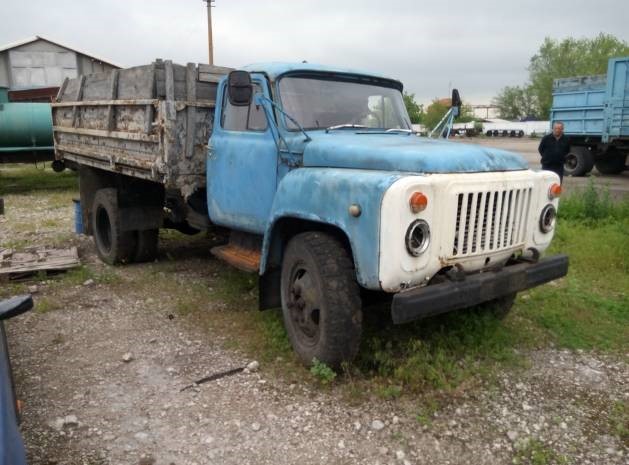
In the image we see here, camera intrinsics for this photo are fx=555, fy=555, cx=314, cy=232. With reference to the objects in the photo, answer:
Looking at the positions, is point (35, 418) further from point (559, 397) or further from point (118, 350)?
point (559, 397)

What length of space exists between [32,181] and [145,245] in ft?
35.4

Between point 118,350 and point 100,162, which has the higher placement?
point 100,162

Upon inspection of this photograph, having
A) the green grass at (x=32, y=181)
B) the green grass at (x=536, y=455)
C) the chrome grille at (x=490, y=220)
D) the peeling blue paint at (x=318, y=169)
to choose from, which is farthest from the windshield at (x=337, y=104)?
the green grass at (x=32, y=181)

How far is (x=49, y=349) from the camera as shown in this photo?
4.27 meters

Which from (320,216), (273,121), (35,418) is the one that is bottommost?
(35,418)

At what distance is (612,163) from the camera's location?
15.9m

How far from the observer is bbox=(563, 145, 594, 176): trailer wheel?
15.2 metres

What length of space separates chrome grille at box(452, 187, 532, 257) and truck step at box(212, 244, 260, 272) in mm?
1694

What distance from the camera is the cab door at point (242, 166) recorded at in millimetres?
4281

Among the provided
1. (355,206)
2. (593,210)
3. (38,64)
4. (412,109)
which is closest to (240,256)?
(355,206)

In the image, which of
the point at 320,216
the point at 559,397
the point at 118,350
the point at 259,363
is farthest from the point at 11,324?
the point at 559,397

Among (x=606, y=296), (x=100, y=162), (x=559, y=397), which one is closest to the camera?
(x=559, y=397)

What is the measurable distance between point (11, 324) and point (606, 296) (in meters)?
5.41

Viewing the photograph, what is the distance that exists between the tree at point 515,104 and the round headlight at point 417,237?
2999 inches
